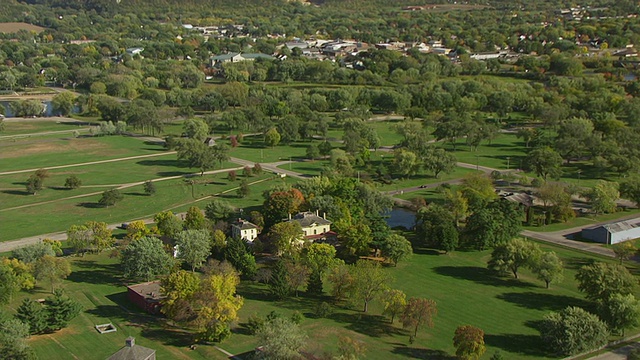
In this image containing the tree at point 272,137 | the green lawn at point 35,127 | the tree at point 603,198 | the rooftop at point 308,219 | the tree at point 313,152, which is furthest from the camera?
the green lawn at point 35,127

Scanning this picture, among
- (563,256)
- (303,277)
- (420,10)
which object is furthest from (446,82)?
(420,10)

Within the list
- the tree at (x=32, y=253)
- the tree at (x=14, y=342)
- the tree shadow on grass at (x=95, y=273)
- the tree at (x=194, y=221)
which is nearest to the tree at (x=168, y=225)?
the tree at (x=194, y=221)

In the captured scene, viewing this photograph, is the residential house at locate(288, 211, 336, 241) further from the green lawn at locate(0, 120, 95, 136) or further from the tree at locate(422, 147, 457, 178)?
the green lawn at locate(0, 120, 95, 136)

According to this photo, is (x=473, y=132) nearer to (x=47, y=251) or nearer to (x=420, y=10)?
(x=47, y=251)

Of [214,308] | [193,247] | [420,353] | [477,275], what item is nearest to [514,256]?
[477,275]

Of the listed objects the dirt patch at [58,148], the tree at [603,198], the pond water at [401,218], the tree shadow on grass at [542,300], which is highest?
the tree at [603,198]

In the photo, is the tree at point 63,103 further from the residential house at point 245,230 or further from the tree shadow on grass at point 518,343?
the tree shadow on grass at point 518,343

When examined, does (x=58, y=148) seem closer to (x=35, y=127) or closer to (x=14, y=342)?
(x=35, y=127)
